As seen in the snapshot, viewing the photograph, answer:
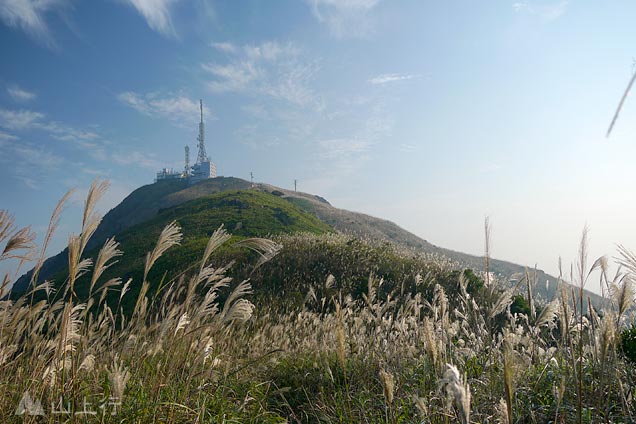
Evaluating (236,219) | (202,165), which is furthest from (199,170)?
(236,219)

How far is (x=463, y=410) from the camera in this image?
4.09 ft

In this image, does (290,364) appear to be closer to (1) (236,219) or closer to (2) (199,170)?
(1) (236,219)

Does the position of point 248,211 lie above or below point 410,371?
above

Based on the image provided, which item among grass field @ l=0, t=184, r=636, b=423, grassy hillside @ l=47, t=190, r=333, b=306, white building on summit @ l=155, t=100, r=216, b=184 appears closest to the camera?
grass field @ l=0, t=184, r=636, b=423

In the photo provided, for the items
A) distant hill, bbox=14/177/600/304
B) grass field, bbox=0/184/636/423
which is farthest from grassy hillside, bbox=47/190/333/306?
grass field, bbox=0/184/636/423

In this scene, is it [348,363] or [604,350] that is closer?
[604,350]

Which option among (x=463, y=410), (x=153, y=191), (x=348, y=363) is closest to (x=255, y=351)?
(x=348, y=363)

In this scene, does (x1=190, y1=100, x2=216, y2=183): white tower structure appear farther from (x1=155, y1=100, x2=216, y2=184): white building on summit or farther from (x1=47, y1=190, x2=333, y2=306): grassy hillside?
(x1=47, y1=190, x2=333, y2=306): grassy hillside

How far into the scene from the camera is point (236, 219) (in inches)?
1548

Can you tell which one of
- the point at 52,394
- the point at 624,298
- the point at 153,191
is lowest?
the point at 52,394

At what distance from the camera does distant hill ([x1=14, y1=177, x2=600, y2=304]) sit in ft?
129

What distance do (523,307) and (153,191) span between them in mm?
100131

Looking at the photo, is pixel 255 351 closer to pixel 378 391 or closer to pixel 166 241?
pixel 378 391

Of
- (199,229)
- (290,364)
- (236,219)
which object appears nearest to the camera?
(290,364)
